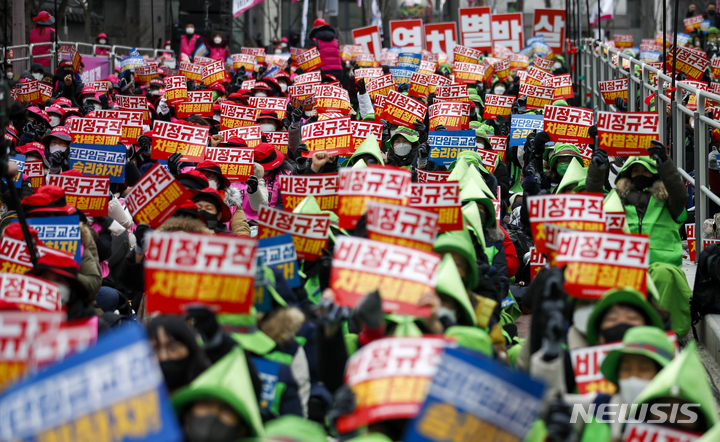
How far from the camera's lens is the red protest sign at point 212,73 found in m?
16.3

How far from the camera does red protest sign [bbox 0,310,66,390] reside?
318 centimetres

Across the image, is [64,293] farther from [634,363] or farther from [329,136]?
[329,136]

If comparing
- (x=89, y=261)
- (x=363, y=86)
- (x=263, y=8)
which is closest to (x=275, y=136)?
(x=363, y=86)

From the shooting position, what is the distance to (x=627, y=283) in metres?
4.54

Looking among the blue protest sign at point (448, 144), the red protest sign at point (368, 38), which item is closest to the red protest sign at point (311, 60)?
the blue protest sign at point (448, 144)

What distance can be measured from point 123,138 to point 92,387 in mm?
8158

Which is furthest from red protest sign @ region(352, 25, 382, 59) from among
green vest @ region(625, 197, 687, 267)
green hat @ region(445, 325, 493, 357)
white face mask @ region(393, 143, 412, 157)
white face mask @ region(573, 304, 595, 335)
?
green hat @ region(445, 325, 493, 357)

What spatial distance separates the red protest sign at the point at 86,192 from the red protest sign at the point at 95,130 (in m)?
2.18

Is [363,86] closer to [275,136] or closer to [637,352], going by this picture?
[275,136]

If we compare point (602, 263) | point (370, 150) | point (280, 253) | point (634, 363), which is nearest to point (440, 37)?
point (370, 150)

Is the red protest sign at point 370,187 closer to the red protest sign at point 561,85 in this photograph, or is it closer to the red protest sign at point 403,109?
the red protest sign at point 403,109

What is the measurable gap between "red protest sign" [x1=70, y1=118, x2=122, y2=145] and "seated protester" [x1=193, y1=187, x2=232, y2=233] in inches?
126

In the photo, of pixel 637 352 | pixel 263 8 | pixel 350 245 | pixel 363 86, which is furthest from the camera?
pixel 263 8

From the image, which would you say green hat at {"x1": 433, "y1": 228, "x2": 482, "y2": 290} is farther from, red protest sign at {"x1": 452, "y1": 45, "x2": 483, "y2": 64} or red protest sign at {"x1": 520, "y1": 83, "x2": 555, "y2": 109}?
red protest sign at {"x1": 452, "y1": 45, "x2": 483, "y2": 64}
